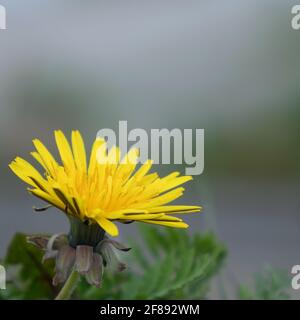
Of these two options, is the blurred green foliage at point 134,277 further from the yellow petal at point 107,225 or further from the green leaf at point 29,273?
the yellow petal at point 107,225

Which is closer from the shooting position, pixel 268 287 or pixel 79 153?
pixel 79 153

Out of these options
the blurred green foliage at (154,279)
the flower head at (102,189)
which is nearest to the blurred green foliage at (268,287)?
the blurred green foliage at (154,279)

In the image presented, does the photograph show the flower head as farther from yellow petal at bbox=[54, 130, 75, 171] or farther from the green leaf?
the green leaf

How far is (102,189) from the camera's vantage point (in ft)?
1.36

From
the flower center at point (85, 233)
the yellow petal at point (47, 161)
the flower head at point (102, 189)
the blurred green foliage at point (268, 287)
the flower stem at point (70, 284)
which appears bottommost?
the blurred green foliage at point (268, 287)

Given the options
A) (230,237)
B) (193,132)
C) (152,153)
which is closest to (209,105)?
(193,132)

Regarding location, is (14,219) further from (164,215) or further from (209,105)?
(164,215)

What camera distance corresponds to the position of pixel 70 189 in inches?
15.1

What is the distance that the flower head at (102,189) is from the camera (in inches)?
14.6

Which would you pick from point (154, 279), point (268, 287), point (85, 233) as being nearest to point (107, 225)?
point (85, 233)

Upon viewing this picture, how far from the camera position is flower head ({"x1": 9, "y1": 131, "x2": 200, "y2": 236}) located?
37 centimetres

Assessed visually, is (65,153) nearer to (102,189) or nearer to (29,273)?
(102,189)

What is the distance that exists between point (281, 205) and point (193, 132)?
2.86 feet

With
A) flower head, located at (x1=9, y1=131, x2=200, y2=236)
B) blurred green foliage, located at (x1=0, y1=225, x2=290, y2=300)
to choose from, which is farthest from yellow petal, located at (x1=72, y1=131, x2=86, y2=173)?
blurred green foliage, located at (x1=0, y1=225, x2=290, y2=300)
